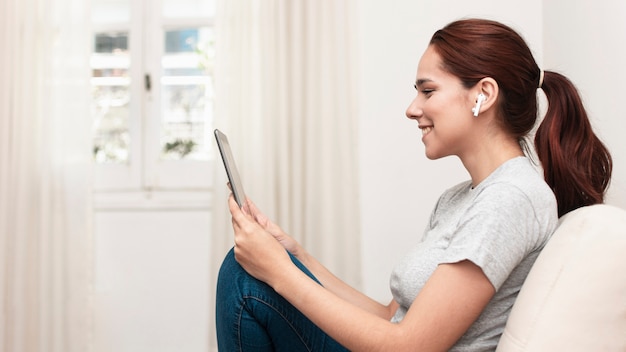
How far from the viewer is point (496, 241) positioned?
1.06 metres

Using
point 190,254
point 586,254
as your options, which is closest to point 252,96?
point 190,254

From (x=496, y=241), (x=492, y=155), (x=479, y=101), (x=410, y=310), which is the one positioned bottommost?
(x=410, y=310)

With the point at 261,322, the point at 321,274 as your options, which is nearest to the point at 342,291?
the point at 321,274

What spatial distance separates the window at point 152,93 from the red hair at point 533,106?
164cm

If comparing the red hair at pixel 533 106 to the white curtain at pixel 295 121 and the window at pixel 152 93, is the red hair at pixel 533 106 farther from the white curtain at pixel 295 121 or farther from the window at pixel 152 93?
the window at pixel 152 93

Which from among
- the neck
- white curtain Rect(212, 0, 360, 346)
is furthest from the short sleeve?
white curtain Rect(212, 0, 360, 346)

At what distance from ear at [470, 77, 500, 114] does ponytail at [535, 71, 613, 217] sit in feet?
0.44

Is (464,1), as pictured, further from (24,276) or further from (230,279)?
(24,276)

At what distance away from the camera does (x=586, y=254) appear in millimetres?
989

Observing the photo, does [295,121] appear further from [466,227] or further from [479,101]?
[466,227]

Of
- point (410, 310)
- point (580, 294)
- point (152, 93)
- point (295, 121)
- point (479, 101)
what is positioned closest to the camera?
point (580, 294)

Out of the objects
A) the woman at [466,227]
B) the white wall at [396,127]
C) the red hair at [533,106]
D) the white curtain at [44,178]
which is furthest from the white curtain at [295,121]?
the red hair at [533,106]

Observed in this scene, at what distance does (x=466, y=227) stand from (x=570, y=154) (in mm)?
301

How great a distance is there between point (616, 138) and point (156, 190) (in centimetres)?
178
